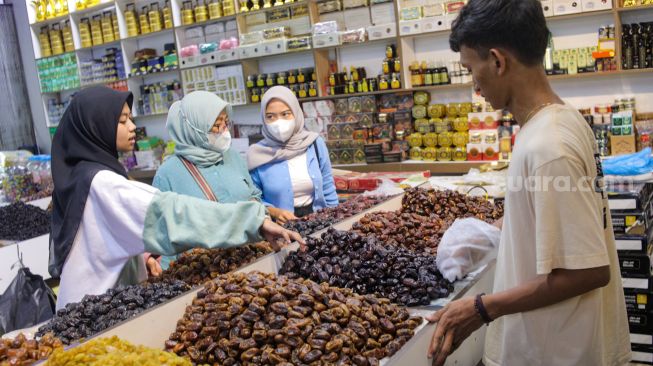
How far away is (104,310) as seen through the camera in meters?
1.85

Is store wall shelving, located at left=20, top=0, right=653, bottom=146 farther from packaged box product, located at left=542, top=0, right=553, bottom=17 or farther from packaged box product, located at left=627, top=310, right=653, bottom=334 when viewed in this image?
packaged box product, located at left=627, top=310, right=653, bottom=334

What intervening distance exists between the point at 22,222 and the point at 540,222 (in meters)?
4.88

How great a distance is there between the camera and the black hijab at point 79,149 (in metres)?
2.26

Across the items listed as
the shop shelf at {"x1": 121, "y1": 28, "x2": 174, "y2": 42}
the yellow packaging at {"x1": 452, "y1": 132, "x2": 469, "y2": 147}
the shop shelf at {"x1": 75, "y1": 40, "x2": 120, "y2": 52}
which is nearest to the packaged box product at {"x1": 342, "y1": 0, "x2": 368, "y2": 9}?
the yellow packaging at {"x1": 452, "y1": 132, "x2": 469, "y2": 147}

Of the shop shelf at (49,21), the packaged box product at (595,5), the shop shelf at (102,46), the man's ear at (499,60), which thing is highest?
the shop shelf at (49,21)

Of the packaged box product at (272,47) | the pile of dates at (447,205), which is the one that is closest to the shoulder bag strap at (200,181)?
the pile of dates at (447,205)

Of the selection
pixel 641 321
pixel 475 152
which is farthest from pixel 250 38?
pixel 641 321

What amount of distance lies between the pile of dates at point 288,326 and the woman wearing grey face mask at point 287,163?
1.90m

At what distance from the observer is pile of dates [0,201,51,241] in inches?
195

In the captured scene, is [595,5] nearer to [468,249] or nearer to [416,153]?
[416,153]

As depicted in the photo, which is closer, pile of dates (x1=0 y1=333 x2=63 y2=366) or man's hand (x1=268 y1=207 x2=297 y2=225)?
pile of dates (x1=0 y1=333 x2=63 y2=366)

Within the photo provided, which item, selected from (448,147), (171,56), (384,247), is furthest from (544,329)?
(171,56)

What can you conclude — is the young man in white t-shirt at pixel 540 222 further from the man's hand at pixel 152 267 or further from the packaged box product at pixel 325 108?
the packaged box product at pixel 325 108

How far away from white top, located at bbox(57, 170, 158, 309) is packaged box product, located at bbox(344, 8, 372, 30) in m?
4.14
